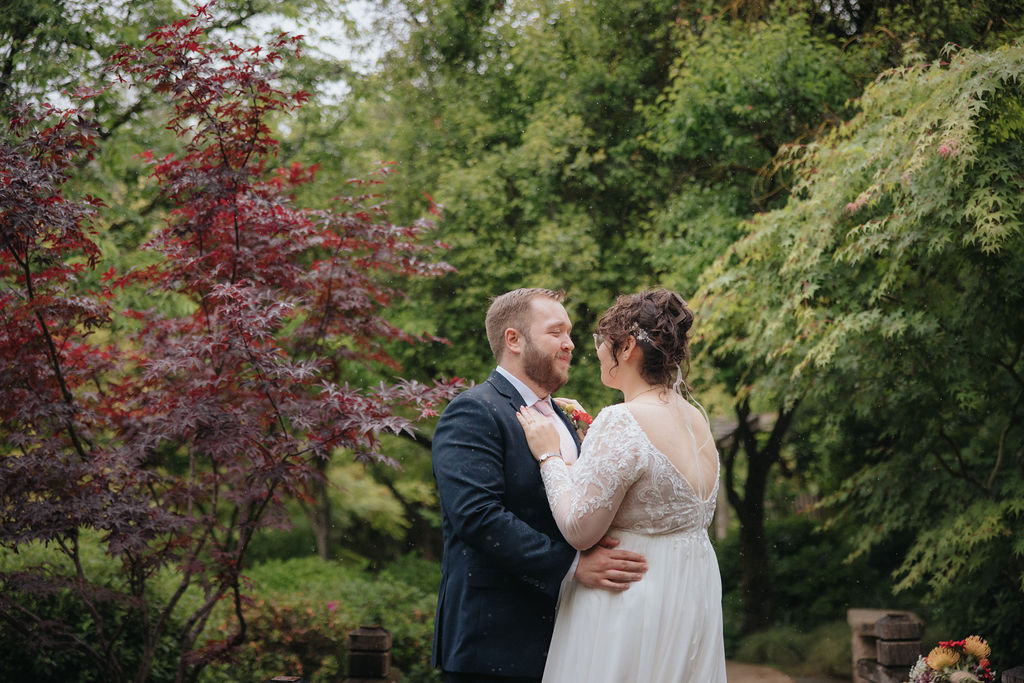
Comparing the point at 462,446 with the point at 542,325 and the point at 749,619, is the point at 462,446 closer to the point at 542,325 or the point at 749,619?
the point at 542,325

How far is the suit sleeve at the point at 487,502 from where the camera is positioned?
2535mm

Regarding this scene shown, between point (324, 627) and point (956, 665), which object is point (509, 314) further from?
point (324, 627)

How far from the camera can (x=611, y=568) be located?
99.7 inches

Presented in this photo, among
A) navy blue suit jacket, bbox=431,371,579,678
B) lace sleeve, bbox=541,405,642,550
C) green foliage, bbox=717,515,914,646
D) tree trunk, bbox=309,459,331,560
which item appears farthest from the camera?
tree trunk, bbox=309,459,331,560

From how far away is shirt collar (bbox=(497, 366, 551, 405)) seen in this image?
2918mm

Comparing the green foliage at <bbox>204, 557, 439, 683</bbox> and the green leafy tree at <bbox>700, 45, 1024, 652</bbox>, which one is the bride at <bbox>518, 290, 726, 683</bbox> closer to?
the green leafy tree at <bbox>700, 45, 1024, 652</bbox>

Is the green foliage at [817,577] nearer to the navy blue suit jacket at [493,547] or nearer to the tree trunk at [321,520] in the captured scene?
the tree trunk at [321,520]

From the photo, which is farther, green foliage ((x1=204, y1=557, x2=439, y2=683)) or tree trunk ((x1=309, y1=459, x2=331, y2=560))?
tree trunk ((x1=309, y1=459, x2=331, y2=560))

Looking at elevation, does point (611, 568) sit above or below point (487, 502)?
below

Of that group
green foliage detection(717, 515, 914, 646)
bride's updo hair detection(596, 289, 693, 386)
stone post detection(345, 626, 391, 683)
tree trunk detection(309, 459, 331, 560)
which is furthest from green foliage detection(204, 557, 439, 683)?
bride's updo hair detection(596, 289, 693, 386)

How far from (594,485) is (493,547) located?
0.36 metres

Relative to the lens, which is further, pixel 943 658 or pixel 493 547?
pixel 943 658

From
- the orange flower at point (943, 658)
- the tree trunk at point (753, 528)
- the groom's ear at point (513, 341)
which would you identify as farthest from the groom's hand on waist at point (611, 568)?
the tree trunk at point (753, 528)

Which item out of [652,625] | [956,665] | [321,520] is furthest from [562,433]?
[321,520]
